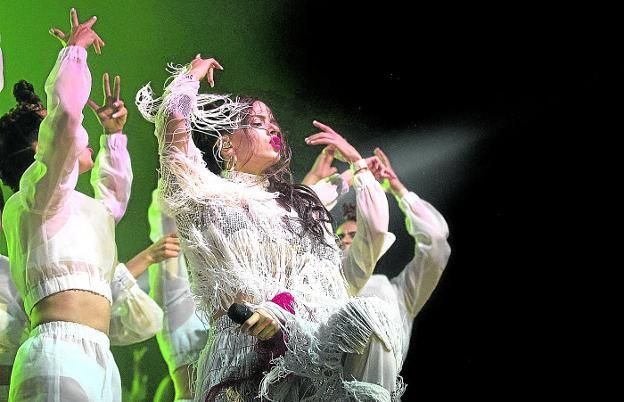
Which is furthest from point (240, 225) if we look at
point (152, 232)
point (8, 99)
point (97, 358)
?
point (8, 99)

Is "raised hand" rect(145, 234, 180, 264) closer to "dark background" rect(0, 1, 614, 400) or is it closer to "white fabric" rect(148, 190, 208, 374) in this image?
"white fabric" rect(148, 190, 208, 374)

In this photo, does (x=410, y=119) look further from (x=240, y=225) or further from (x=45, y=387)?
(x=45, y=387)

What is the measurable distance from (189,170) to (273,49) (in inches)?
42.6

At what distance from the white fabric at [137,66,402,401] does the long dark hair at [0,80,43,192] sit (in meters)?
0.35

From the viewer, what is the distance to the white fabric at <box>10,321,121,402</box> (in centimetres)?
220

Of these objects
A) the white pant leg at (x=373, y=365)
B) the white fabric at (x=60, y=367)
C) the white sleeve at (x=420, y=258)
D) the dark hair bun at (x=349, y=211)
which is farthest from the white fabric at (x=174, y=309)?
the white pant leg at (x=373, y=365)

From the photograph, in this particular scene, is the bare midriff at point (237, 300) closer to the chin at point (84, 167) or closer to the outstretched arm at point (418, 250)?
the chin at point (84, 167)

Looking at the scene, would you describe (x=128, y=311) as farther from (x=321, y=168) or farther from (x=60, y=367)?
(x=321, y=168)

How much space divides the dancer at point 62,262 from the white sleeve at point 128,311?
0.47 feet

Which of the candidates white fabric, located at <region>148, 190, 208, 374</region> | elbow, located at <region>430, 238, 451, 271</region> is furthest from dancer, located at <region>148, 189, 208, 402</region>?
elbow, located at <region>430, 238, 451, 271</region>

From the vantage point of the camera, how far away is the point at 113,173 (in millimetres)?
2744

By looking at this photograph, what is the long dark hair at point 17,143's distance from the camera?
8.49ft

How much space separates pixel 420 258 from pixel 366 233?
53 centimetres

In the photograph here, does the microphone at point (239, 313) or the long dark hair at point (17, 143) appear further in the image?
the long dark hair at point (17, 143)
